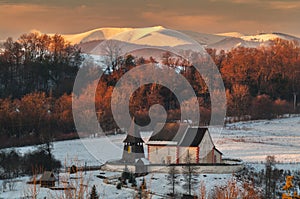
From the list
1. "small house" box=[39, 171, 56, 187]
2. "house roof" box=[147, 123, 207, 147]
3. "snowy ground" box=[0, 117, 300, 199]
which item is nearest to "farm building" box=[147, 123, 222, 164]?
"house roof" box=[147, 123, 207, 147]

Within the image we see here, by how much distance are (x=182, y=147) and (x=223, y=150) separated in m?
6.03

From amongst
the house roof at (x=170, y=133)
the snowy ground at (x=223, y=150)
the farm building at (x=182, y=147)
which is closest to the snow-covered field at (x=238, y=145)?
the snowy ground at (x=223, y=150)

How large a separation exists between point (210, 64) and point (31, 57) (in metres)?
20.0

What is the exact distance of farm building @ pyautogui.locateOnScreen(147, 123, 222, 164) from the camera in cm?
2891

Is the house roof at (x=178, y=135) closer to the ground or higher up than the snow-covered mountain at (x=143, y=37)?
closer to the ground

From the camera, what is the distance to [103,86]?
2007 inches

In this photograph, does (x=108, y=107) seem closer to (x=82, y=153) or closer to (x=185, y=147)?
(x=82, y=153)

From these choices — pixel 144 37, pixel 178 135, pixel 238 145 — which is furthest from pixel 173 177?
pixel 144 37

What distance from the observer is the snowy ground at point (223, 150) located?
24.0m

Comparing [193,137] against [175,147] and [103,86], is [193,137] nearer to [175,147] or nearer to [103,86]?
[175,147]

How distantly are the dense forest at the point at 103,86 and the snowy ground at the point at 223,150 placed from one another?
357 centimetres

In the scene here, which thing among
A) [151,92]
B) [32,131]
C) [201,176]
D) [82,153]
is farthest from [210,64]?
[201,176]

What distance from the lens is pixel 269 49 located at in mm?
72625

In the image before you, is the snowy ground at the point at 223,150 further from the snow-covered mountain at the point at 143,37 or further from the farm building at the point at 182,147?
the snow-covered mountain at the point at 143,37
